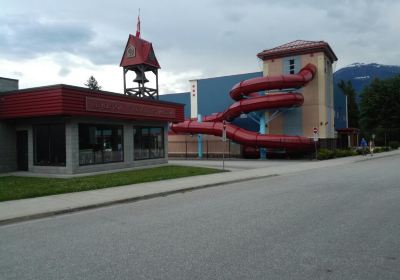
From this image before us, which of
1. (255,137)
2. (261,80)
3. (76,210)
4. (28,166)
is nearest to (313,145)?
(255,137)

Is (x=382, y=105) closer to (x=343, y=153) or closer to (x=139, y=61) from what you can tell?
(x=343, y=153)

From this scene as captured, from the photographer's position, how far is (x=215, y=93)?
44.5m

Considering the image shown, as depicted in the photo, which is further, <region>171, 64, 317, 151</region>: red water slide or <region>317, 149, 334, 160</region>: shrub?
<region>317, 149, 334, 160</region>: shrub

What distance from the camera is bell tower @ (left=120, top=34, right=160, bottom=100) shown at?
28.2m

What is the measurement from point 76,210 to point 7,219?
73.9 inches

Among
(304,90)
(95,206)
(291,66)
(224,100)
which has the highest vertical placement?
(291,66)

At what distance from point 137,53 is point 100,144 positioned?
935 centimetres

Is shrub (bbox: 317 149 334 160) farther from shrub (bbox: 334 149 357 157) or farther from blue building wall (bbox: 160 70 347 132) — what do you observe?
blue building wall (bbox: 160 70 347 132)

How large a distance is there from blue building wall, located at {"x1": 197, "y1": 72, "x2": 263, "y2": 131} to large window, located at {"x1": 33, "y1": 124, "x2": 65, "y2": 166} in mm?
24637

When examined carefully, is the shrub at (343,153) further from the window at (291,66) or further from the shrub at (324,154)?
the window at (291,66)

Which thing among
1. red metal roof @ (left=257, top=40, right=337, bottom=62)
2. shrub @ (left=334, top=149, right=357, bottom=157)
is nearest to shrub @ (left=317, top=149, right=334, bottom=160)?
shrub @ (left=334, top=149, right=357, bottom=157)

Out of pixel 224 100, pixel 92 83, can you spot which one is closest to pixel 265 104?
pixel 224 100

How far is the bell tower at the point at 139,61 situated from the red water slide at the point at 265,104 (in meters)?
9.59

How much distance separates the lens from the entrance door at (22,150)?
70.5 feet
